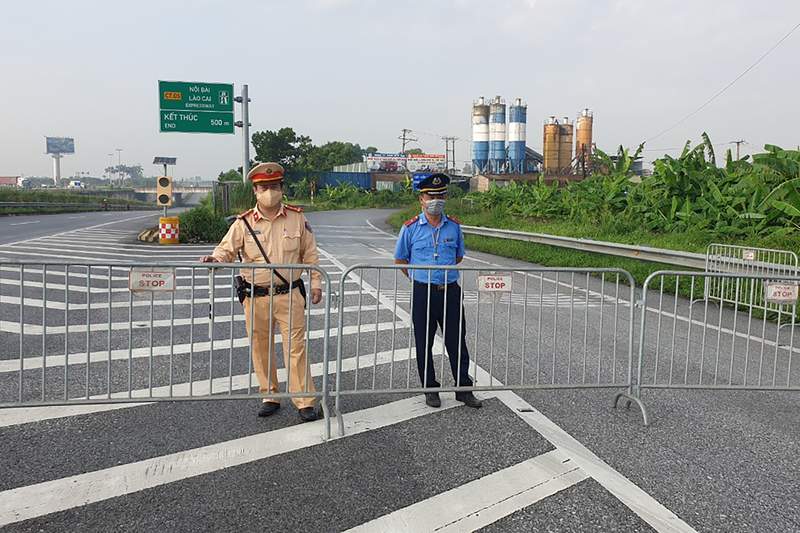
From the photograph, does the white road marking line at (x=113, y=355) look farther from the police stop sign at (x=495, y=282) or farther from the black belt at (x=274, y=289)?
the police stop sign at (x=495, y=282)

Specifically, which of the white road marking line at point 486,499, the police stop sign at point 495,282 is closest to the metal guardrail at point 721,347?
the police stop sign at point 495,282

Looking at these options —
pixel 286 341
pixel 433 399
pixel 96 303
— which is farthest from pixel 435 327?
pixel 96 303

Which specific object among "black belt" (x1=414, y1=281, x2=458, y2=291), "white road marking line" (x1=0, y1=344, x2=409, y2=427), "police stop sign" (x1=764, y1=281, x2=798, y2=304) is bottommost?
"white road marking line" (x1=0, y1=344, x2=409, y2=427)

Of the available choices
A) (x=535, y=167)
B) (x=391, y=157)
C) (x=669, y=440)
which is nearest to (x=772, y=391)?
(x=669, y=440)

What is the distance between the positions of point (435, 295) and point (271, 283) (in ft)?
4.51

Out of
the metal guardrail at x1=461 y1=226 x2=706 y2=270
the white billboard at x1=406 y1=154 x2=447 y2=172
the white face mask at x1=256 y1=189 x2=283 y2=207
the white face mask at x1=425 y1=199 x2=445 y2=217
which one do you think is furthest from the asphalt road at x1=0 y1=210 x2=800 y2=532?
the white billboard at x1=406 y1=154 x2=447 y2=172

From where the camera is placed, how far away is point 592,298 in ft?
35.1

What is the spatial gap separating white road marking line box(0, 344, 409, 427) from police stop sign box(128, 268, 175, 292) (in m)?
0.82

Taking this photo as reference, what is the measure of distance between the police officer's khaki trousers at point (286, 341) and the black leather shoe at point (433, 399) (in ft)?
3.13

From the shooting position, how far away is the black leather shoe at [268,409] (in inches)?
196

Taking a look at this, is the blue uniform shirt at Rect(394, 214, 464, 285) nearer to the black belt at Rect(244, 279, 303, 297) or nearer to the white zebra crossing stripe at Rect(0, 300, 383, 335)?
the black belt at Rect(244, 279, 303, 297)

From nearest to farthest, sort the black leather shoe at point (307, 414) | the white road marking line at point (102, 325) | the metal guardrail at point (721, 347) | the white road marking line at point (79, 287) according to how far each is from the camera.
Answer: the black leather shoe at point (307, 414) < the metal guardrail at point (721, 347) < the white road marking line at point (102, 325) < the white road marking line at point (79, 287)

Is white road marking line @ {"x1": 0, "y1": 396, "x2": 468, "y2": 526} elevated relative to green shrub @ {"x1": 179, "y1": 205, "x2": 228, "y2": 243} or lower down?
lower down

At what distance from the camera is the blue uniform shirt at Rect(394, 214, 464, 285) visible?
5449 millimetres
